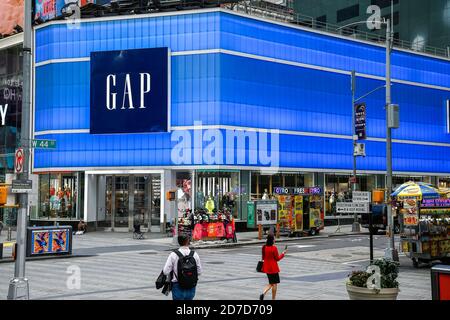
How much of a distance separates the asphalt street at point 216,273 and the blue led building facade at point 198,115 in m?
10.9

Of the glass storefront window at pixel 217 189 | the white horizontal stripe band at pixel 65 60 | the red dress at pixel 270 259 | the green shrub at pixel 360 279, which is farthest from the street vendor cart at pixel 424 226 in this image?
the white horizontal stripe band at pixel 65 60

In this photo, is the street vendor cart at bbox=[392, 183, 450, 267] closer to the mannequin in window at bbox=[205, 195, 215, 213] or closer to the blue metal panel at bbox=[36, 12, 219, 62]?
the mannequin in window at bbox=[205, 195, 215, 213]

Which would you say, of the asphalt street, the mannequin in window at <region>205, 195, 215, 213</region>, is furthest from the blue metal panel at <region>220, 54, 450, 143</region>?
the asphalt street

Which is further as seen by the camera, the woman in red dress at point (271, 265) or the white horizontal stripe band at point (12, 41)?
the white horizontal stripe band at point (12, 41)

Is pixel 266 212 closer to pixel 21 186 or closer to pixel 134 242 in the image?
pixel 134 242

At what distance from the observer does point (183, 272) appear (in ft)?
34.2

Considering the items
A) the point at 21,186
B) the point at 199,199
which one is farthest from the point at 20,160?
the point at 199,199

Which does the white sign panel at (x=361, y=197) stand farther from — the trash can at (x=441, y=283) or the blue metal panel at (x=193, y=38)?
the blue metal panel at (x=193, y=38)

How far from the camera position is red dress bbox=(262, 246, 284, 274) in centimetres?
1495

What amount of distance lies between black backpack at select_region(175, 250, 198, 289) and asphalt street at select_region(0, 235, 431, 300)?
543 centimetres

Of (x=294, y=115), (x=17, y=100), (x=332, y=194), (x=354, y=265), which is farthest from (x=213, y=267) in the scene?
(x=17, y=100)

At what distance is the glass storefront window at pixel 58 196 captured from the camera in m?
45.6

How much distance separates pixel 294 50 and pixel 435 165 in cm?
2172

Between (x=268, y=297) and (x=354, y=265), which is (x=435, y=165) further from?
(x=268, y=297)
